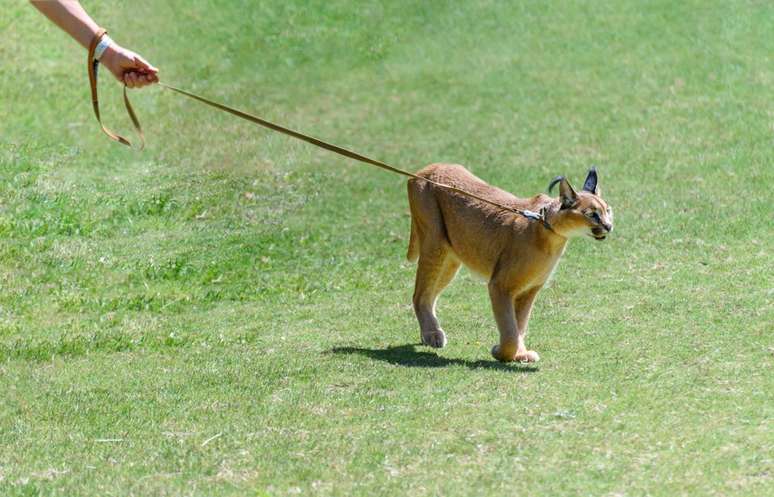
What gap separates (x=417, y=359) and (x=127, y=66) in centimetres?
383

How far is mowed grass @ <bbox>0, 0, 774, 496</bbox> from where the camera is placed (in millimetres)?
7488

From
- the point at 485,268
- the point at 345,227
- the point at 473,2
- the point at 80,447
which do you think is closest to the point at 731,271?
the point at 485,268

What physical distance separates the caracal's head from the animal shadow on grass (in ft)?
3.69

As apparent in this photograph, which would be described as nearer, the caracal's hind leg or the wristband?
the wristband

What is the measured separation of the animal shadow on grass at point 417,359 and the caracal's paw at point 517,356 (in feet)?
0.19

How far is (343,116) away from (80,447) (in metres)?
12.7

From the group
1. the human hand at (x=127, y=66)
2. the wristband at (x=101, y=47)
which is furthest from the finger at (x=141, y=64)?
the wristband at (x=101, y=47)

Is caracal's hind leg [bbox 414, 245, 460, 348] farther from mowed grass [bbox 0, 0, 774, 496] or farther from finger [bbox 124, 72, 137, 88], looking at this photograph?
finger [bbox 124, 72, 137, 88]

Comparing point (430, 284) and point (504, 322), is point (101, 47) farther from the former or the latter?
point (430, 284)

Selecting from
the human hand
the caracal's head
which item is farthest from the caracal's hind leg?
the human hand

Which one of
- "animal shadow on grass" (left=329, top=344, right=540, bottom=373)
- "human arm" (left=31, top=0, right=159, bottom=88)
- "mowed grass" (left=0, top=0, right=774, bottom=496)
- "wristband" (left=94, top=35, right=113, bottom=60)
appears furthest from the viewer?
"animal shadow on grass" (left=329, top=344, right=540, bottom=373)

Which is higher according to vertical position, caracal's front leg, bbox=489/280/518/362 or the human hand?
the human hand

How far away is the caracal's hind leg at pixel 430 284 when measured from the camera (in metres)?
10.3

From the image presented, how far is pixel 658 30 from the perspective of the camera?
21.4 metres
